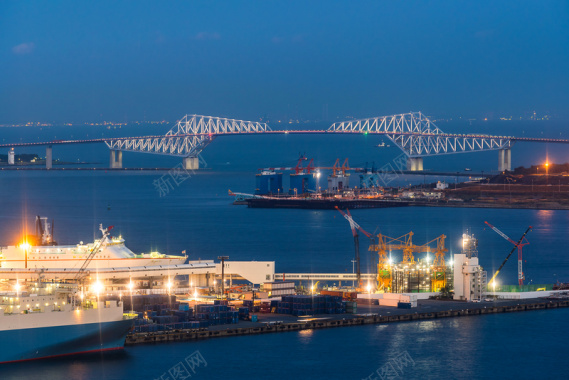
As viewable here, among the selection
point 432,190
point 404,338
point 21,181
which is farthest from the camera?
point 21,181

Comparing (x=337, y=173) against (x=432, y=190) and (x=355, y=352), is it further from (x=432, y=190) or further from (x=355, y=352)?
(x=355, y=352)

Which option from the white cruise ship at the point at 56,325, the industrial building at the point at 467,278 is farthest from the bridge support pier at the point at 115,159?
the white cruise ship at the point at 56,325

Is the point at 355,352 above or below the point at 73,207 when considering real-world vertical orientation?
below

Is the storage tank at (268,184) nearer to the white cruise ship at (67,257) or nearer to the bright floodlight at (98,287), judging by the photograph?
the white cruise ship at (67,257)

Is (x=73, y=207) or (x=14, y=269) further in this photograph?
(x=73, y=207)

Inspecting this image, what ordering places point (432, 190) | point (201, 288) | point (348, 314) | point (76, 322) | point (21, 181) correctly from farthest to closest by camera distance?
point (21, 181) → point (432, 190) → point (201, 288) → point (348, 314) → point (76, 322)

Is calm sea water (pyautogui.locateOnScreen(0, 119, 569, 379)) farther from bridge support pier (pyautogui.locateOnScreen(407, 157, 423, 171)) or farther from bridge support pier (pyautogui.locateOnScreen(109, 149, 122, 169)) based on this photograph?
bridge support pier (pyautogui.locateOnScreen(407, 157, 423, 171))

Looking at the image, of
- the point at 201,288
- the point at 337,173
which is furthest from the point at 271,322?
the point at 337,173
